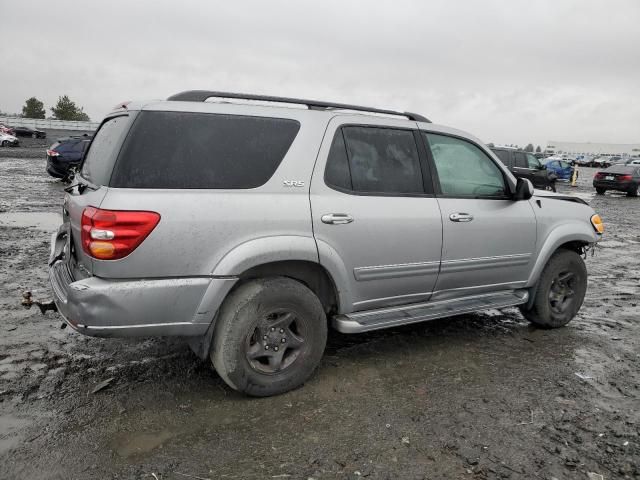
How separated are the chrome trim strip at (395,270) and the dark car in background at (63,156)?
16.2m

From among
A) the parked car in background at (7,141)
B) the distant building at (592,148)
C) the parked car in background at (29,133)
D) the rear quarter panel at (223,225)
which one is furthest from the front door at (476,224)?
the distant building at (592,148)

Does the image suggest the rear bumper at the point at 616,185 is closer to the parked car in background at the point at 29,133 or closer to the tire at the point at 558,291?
the tire at the point at 558,291

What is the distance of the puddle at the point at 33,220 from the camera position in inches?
380

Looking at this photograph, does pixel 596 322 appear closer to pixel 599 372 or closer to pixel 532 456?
pixel 599 372

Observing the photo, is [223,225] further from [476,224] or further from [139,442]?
[476,224]

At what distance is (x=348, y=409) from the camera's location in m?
3.33

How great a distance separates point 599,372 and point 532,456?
5.24ft

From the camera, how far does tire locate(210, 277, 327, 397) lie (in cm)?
323

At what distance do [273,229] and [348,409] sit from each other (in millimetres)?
1256

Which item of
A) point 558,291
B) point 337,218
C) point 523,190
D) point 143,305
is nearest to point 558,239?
point 558,291

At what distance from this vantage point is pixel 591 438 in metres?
3.06

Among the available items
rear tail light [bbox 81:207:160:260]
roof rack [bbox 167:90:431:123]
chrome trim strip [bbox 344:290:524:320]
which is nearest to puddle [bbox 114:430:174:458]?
rear tail light [bbox 81:207:160:260]

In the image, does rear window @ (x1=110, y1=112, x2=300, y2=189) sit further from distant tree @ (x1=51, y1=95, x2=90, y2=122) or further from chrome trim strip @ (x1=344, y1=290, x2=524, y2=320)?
distant tree @ (x1=51, y1=95, x2=90, y2=122)

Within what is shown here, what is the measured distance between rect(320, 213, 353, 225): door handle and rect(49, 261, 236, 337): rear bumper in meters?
0.76
